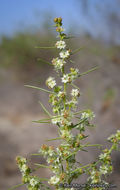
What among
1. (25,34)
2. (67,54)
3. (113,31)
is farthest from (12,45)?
(67,54)

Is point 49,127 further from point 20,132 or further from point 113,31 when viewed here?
point 113,31

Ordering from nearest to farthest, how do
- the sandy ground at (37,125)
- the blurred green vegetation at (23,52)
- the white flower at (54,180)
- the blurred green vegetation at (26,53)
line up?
the white flower at (54,180), the sandy ground at (37,125), the blurred green vegetation at (26,53), the blurred green vegetation at (23,52)

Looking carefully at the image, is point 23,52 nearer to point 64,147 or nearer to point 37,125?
point 37,125

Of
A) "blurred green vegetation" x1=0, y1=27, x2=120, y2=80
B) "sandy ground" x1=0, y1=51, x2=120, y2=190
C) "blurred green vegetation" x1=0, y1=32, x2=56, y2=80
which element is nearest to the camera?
"sandy ground" x1=0, y1=51, x2=120, y2=190

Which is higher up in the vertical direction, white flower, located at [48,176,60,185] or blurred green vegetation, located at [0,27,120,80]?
blurred green vegetation, located at [0,27,120,80]

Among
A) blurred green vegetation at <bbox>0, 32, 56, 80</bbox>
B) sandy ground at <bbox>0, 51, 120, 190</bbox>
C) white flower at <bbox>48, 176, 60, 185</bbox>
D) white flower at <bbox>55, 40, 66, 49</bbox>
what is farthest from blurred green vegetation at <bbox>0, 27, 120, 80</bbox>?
white flower at <bbox>48, 176, 60, 185</bbox>

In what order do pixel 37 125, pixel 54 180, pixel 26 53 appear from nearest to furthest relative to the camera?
pixel 54 180
pixel 37 125
pixel 26 53

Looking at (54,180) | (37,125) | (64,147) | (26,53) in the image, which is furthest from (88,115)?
(26,53)

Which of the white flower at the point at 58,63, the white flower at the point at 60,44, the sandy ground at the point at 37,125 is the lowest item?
the white flower at the point at 58,63

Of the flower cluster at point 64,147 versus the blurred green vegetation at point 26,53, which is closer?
the flower cluster at point 64,147

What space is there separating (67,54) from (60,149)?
0.34m

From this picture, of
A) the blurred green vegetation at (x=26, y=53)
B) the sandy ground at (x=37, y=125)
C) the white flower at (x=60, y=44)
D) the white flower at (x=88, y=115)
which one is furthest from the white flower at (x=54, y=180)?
the blurred green vegetation at (x=26, y=53)

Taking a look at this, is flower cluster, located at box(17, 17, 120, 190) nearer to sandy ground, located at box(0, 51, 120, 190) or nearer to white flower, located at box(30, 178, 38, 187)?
white flower, located at box(30, 178, 38, 187)

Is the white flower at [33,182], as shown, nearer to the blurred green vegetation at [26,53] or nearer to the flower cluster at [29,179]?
the flower cluster at [29,179]
